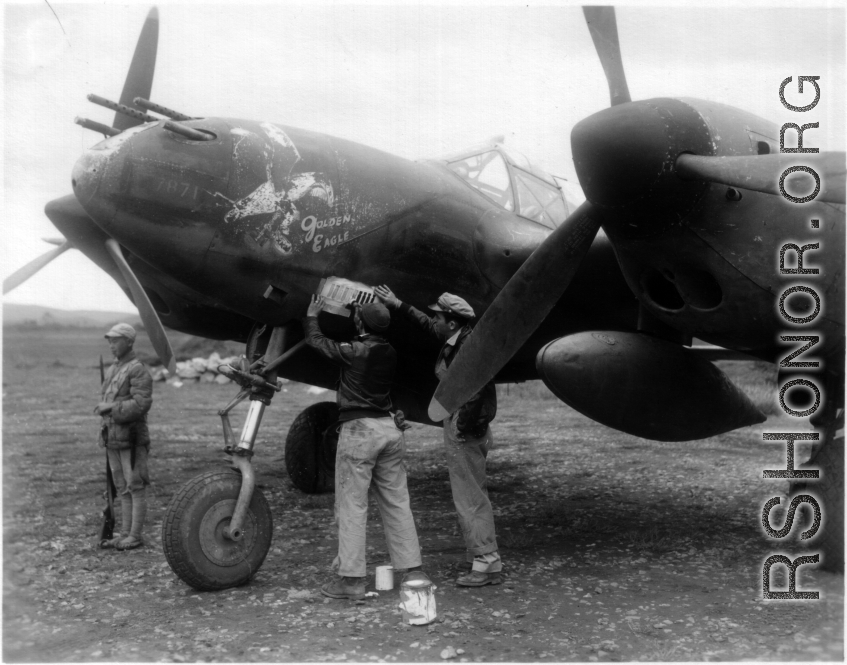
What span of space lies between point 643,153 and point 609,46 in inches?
43.3

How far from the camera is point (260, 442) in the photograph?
37.9 feet

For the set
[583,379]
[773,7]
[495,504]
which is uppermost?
[773,7]

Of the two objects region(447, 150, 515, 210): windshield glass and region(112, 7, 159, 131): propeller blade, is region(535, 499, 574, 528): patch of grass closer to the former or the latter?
region(447, 150, 515, 210): windshield glass

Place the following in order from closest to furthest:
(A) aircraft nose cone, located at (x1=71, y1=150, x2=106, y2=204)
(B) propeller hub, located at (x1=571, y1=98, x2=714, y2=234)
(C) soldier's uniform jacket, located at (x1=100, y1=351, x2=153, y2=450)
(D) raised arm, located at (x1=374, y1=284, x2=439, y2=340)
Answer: (B) propeller hub, located at (x1=571, y1=98, x2=714, y2=234)
(A) aircraft nose cone, located at (x1=71, y1=150, x2=106, y2=204)
(D) raised arm, located at (x1=374, y1=284, x2=439, y2=340)
(C) soldier's uniform jacket, located at (x1=100, y1=351, x2=153, y2=450)

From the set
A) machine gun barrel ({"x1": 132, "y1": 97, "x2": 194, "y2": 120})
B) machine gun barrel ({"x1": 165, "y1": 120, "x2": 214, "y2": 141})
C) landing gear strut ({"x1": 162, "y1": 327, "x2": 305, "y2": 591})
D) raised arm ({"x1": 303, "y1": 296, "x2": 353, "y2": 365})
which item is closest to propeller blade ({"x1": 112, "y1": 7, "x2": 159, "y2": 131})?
machine gun barrel ({"x1": 132, "y1": 97, "x2": 194, "y2": 120})

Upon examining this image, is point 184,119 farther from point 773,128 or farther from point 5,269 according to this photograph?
point 773,128

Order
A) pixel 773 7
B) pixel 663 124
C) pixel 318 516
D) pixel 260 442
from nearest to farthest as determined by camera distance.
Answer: pixel 663 124 → pixel 773 7 → pixel 318 516 → pixel 260 442

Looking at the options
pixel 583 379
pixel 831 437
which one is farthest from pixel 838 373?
pixel 583 379

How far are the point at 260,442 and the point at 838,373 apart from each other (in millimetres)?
8465

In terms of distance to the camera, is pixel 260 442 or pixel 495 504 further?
pixel 260 442

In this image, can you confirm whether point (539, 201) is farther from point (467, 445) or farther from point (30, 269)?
point (30, 269)

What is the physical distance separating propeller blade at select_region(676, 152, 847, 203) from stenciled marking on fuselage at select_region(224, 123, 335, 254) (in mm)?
2422

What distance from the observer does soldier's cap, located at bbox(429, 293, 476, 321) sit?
207 inches

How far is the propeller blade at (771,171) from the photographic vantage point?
3.79 metres
